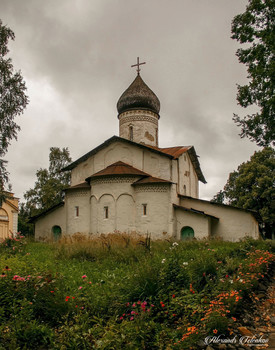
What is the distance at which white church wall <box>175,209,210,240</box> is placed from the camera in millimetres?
19766

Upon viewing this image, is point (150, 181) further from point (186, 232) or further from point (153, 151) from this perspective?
point (186, 232)

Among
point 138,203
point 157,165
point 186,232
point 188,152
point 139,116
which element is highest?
point 139,116

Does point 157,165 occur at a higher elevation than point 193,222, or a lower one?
higher

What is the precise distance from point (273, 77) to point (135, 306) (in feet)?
33.0

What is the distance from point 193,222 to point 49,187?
16.0 metres

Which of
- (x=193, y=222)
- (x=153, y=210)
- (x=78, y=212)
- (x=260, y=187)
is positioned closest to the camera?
(x=193, y=222)

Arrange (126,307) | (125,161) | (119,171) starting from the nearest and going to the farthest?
(126,307)
(119,171)
(125,161)

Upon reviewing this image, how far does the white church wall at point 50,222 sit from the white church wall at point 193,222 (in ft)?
26.3

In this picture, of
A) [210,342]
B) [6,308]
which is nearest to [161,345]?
[210,342]

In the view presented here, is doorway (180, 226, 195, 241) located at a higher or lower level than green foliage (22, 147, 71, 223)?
lower

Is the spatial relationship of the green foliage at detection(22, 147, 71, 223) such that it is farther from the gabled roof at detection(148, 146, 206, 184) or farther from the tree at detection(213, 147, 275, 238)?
the tree at detection(213, 147, 275, 238)

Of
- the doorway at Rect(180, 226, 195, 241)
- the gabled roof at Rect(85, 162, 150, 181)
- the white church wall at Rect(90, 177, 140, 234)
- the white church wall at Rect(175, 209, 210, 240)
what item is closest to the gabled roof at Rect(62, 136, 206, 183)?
the gabled roof at Rect(85, 162, 150, 181)

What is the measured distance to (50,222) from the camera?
959 inches

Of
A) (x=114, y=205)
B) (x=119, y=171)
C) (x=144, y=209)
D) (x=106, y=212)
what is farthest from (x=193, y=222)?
(x=119, y=171)
